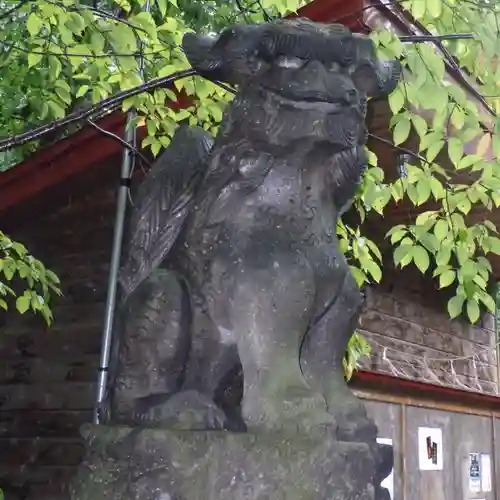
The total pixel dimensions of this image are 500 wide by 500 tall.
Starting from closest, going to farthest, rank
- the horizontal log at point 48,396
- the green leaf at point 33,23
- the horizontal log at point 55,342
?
the green leaf at point 33,23, the horizontal log at point 48,396, the horizontal log at point 55,342

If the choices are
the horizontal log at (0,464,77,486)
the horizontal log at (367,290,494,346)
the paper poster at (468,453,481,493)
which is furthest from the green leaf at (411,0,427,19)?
the paper poster at (468,453,481,493)

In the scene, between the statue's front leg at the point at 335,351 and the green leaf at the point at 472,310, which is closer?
the statue's front leg at the point at 335,351

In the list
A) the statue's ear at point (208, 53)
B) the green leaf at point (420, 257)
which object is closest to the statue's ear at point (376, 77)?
the statue's ear at point (208, 53)

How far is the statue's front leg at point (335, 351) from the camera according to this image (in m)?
1.57

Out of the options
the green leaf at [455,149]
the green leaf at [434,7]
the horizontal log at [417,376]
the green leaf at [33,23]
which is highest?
the green leaf at [33,23]

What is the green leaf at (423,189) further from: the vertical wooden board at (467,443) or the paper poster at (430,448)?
the vertical wooden board at (467,443)

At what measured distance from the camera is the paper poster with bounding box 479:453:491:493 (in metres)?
4.81

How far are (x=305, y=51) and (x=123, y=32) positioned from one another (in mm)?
1258

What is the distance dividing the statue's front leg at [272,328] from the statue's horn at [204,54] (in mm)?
414

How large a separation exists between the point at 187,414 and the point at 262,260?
0.35 m

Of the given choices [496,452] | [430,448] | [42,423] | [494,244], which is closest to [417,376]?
[496,452]

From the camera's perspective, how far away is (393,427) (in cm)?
408

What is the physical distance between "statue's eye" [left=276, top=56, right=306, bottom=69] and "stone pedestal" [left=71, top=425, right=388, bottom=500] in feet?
2.47

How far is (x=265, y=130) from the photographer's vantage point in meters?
1.54
